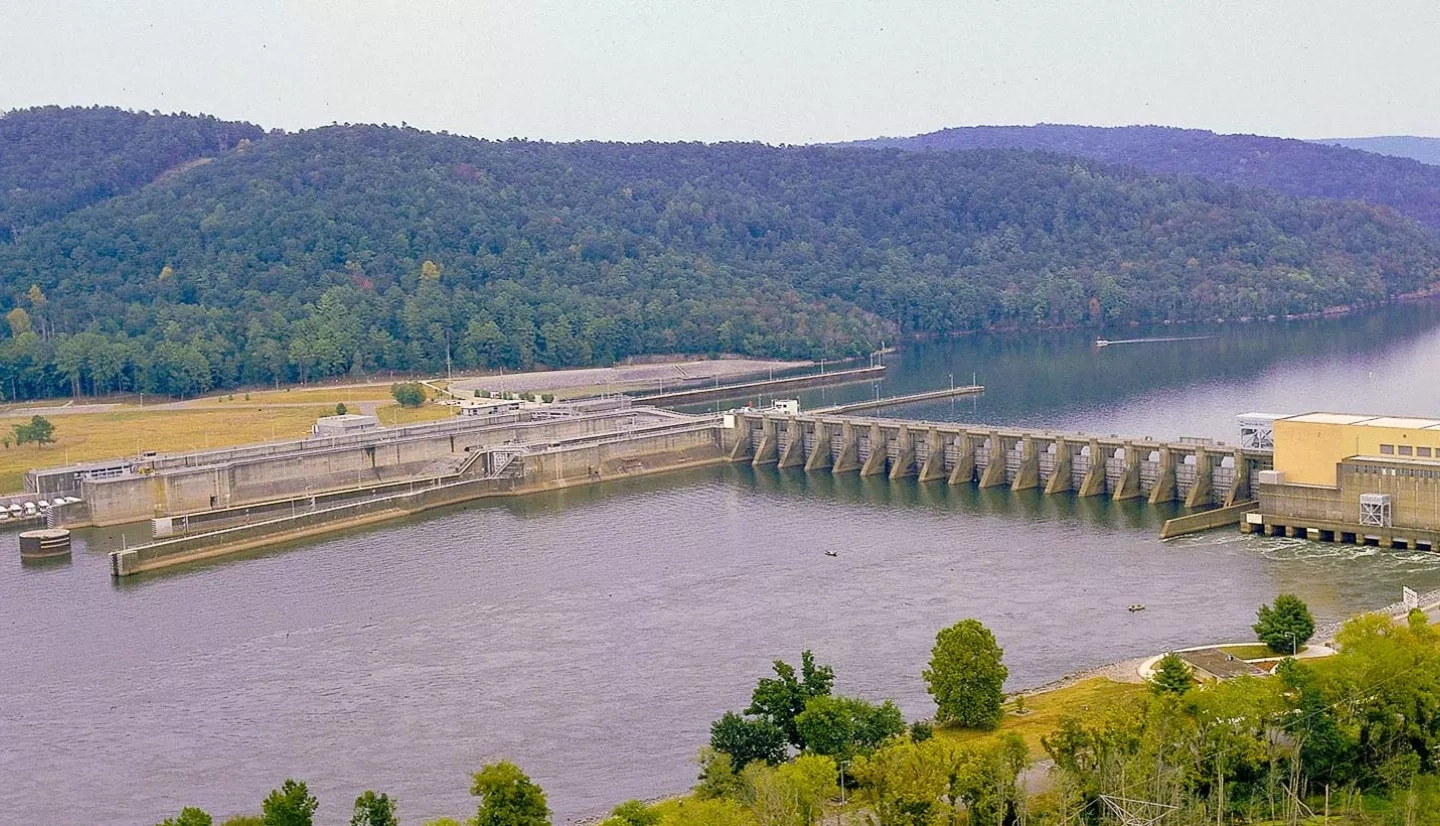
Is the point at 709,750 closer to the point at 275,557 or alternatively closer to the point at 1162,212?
the point at 275,557

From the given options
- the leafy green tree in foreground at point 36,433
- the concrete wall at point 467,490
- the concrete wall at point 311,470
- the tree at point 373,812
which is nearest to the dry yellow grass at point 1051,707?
the tree at point 373,812

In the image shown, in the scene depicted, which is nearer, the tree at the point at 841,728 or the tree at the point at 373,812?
the tree at the point at 373,812

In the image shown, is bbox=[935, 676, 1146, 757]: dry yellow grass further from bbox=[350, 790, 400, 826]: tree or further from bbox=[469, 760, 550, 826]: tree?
bbox=[350, 790, 400, 826]: tree

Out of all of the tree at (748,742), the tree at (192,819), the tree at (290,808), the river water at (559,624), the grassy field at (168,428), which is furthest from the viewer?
the grassy field at (168,428)

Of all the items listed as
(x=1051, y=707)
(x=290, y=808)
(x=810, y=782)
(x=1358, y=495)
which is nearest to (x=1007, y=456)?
(x=1358, y=495)

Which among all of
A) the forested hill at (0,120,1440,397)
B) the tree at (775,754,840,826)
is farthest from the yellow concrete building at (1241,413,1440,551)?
the forested hill at (0,120,1440,397)

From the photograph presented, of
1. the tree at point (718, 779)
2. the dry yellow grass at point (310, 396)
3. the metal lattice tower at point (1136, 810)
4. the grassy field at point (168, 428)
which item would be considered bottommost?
the tree at point (718, 779)

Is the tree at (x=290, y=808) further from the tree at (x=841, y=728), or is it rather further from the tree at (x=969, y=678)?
the tree at (x=969, y=678)
